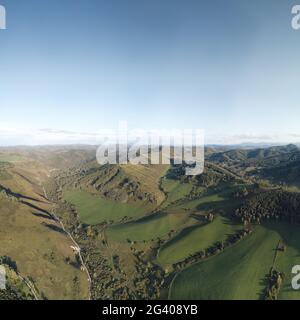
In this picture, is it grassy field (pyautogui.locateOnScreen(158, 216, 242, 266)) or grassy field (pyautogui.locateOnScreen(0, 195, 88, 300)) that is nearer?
grassy field (pyautogui.locateOnScreen(0, 195, 88, 300))

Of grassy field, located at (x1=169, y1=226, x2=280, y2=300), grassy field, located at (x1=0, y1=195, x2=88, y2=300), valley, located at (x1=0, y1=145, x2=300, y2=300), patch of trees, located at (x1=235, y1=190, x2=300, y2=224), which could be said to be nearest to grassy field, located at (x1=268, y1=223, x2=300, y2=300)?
valley, located at (x1=0, y1=145, x2=300, y2=300)

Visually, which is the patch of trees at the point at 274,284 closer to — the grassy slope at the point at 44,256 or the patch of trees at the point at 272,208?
the patch of trees at the point at 272,208

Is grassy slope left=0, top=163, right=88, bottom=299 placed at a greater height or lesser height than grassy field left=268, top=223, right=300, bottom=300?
lesser

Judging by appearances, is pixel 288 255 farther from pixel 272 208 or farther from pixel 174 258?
pixel 174 258
